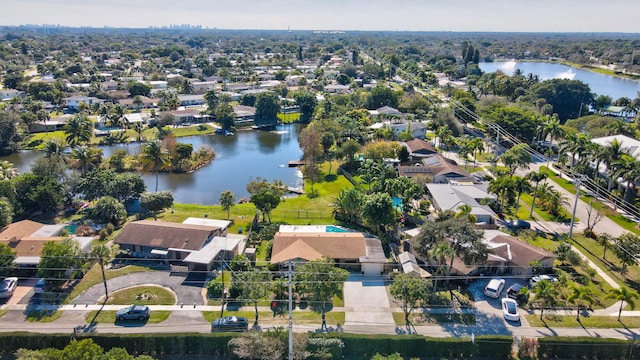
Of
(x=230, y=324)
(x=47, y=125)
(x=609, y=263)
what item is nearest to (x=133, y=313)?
(x=230, y=324)

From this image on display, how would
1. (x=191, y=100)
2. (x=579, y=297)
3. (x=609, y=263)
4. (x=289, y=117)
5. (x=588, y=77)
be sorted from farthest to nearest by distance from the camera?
1. (x=588, y=77)
2. (x=191, y=100)
3. (x=289, y=117)
4. (x=609, y=263)
5. (x=579, y=297)

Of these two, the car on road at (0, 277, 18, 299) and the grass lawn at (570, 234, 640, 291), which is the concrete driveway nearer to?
the grass lawn at (570, 234, 640, 291)

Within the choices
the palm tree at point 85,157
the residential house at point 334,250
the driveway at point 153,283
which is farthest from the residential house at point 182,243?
the palm tree at point 85,157

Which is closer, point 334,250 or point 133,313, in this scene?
point 133,313

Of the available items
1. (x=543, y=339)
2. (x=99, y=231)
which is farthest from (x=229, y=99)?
(x=543, y=339)

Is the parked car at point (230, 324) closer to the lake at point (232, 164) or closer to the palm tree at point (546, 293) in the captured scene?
the palm tree at point (546, 293)

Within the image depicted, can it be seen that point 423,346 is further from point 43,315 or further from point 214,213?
point 214,213

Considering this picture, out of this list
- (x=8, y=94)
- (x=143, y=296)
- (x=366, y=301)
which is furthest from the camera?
(x=8, y=94)

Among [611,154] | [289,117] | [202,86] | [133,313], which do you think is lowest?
[133,313]

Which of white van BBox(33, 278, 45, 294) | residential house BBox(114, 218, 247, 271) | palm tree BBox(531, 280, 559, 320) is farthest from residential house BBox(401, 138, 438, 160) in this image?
white van BBox(33, 278, 45, 294)
